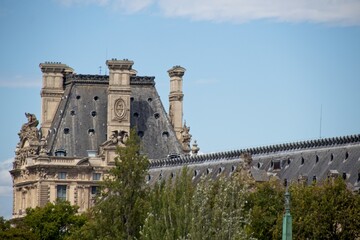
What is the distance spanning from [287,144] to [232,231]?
6533cm

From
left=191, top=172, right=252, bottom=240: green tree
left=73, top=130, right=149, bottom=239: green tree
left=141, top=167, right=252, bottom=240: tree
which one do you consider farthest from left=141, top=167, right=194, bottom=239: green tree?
left=73, top=130, right=149, bottom=239: green tree

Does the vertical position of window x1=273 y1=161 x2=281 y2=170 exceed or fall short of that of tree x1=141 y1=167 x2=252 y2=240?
it exceeds it

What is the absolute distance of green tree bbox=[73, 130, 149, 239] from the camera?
14175cm

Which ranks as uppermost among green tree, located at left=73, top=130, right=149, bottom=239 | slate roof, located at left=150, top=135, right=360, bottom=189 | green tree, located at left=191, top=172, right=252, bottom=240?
slate roof, located at left=150, top=135, right=360, bottom=189

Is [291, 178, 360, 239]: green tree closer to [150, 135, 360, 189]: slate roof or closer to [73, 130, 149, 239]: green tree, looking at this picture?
[73, 130, 149, 239]: green tree

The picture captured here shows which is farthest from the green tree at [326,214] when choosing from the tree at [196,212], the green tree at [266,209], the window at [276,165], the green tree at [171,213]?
the window at [276,165]

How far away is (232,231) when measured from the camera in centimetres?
12112

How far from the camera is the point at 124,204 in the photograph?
143 meters

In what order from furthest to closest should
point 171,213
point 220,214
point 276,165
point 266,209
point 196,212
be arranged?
point 276,165 < point 266,209 < point 171,213 < point 196,212 < point 220,214

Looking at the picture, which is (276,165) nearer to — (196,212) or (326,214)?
(326,214)

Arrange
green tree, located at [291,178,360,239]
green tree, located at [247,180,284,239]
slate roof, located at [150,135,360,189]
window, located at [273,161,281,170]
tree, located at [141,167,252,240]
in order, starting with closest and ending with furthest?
tree, located at [141,167,252,240]
green tree, located at [291,178,360,239]
green tree, located at [247,180,284,239]
slate roof, located at [150,135,360,189]
window, located at [273,161,281,170]

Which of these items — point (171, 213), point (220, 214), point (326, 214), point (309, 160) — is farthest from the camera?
point (309, 160)

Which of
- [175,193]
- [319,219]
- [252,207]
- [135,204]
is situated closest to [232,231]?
[175,193]

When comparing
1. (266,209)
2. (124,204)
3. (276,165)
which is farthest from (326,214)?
(276,165)
